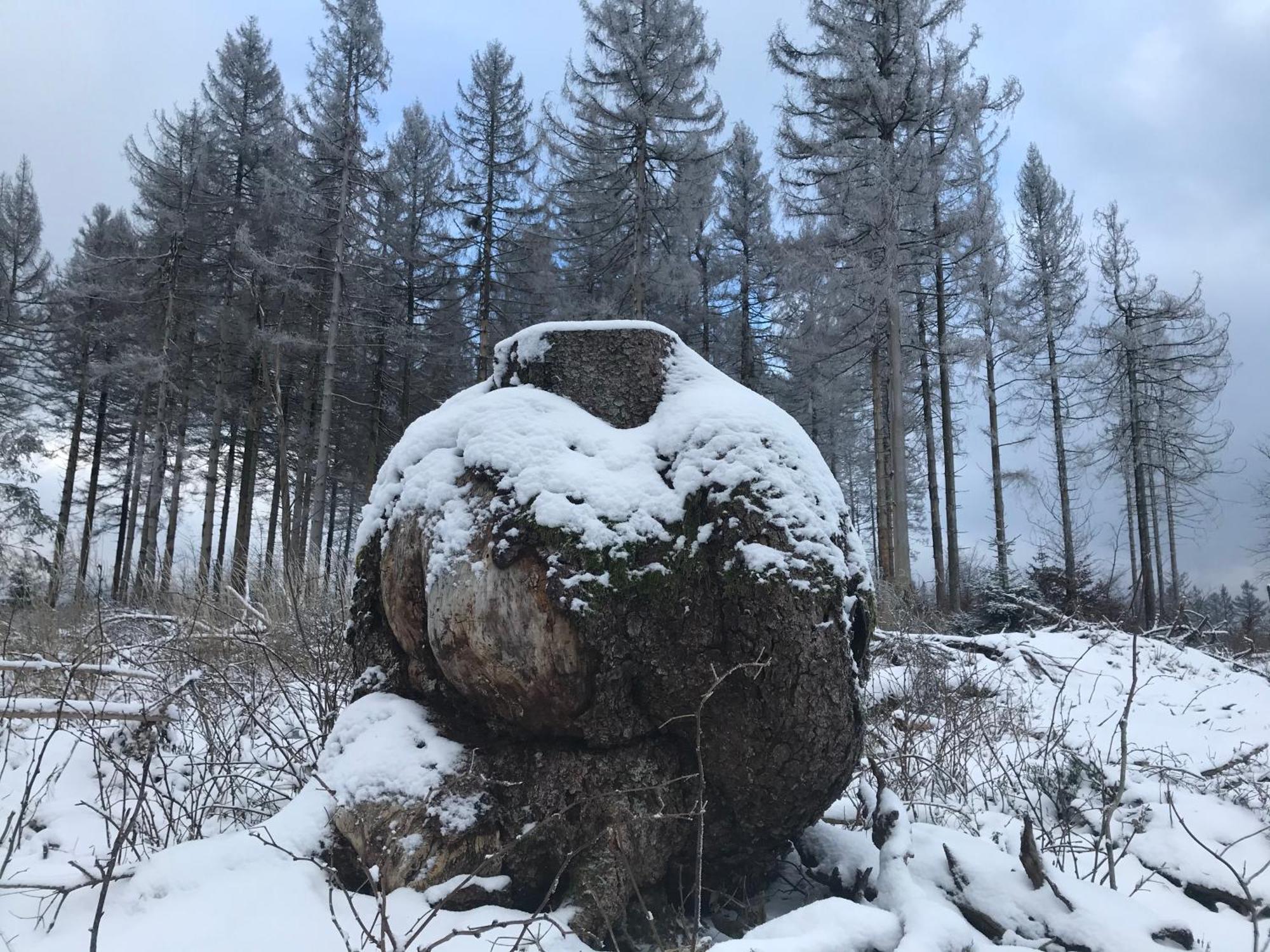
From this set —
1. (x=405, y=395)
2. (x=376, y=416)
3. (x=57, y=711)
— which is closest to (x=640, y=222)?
(x=405, y=395)

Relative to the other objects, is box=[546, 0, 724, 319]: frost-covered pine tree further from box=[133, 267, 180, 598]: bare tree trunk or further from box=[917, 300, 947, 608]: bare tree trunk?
box=[133, 267, 180, 598]: bare tree trunk

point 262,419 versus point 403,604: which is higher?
point 262,419

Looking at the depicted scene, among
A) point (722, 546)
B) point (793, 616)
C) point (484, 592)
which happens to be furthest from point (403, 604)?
point (793, 616)

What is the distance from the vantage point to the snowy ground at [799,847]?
220 cm

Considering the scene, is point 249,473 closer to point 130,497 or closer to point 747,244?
point 130,497

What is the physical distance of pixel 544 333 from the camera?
3.27 meters

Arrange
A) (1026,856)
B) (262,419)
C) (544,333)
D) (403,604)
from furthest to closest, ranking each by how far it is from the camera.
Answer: (262,419), (544,333), (403,604), (1026,856)

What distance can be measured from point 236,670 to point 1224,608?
27.4m

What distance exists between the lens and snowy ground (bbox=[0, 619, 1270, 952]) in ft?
7.22

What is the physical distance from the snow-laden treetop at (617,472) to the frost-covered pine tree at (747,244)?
17.9 meters

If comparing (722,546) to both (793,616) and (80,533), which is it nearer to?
(793,616)

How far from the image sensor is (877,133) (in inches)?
559

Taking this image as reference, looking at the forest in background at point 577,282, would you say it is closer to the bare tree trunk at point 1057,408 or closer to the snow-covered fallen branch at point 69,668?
the bare tree trunk at point 1057,408

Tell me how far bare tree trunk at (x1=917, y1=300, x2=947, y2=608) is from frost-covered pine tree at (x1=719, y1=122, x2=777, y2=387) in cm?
472
